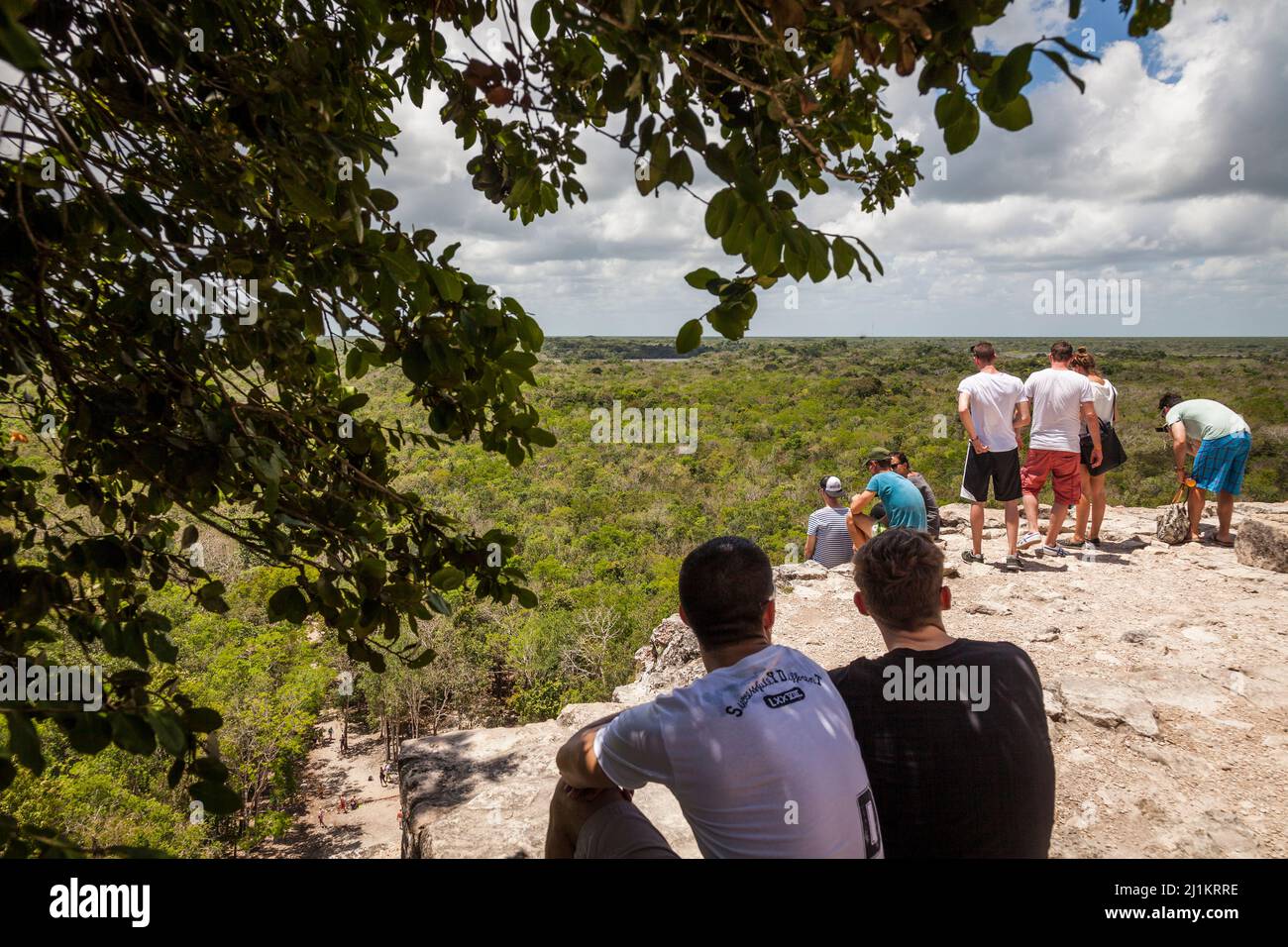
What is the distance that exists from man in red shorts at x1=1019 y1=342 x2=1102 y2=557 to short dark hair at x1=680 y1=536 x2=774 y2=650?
14.9ft

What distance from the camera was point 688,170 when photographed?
1.08 m

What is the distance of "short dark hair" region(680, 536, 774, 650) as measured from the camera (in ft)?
5.97

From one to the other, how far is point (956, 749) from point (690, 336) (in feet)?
4.17

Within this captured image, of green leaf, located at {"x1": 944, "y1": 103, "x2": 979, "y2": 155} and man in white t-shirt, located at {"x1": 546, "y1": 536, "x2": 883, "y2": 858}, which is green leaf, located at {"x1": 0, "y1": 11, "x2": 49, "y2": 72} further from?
man in white t-shirt, located at {"x1": 546, "y1": 536, "x2": 883, "y2": 858}

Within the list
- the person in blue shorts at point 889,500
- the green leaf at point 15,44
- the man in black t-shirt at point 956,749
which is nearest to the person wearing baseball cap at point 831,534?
the person in blue shorts at point 889,500

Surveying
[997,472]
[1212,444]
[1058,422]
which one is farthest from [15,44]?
[1212,444]

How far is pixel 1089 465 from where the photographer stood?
6074 mm

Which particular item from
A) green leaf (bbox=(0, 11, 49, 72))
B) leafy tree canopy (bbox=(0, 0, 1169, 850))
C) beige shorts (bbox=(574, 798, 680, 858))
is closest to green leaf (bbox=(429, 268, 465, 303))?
leafy tree canopy (bbox=(0, 0, 1169, 850))

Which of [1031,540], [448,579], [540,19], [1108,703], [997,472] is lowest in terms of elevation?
[1108,703]

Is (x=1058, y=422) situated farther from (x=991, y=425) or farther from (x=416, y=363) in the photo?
(x=416, y=363)

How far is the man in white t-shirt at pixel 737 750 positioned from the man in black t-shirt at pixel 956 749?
191 millimetres
